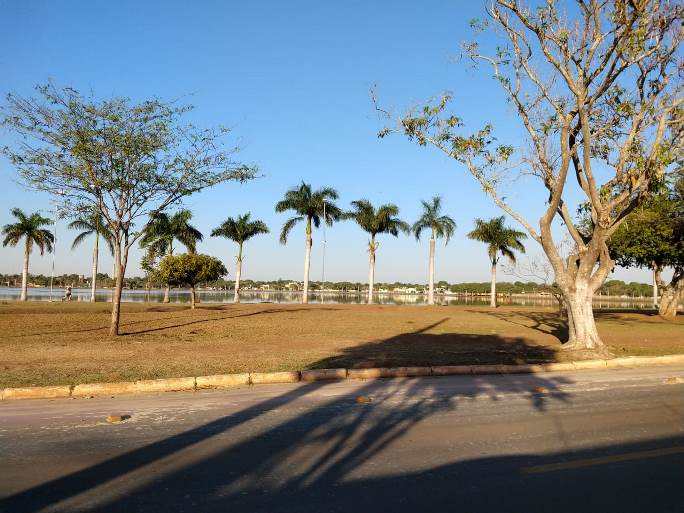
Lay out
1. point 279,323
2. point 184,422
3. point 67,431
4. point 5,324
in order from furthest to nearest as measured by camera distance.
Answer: point 279,323
point 5,324
point 184,422
point 67,431

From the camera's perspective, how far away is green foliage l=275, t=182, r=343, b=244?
51.8m

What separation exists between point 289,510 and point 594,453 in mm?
3600

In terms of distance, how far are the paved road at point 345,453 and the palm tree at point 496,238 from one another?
47.8m

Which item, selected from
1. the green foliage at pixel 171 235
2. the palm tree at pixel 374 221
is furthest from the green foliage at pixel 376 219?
the green foliage at pixel 171 235

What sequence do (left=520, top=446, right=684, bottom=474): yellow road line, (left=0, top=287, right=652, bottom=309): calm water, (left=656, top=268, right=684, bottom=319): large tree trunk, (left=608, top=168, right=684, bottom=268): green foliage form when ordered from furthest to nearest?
(left=0, top=287, right=652, bottom=309): calm water < (left=656, top=268, right=684, bottom=319): large tree trunk < (left=608, top=168, right=684, bottom=268): green foliage < (left=520, top=446, right=684, bottom=474): yellow road line

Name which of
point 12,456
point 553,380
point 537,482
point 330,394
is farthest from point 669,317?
point 12,456

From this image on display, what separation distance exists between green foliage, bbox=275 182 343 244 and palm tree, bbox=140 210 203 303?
28.4 ft

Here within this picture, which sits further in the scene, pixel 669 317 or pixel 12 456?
pixel 669 317

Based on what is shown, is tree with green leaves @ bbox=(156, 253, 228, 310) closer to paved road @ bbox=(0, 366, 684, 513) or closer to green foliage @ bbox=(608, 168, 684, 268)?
green foliage @ bbox=(608, 168, 684, 268)

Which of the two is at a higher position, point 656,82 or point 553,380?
point 656,82

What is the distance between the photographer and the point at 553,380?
1190 centimetres

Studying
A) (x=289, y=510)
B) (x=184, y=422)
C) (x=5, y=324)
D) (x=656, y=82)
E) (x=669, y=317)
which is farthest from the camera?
(x=669, y=317)

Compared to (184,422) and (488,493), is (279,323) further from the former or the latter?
(488,493)

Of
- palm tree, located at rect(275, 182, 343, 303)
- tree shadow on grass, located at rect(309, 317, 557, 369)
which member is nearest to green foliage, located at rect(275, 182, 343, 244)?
palm tree, located at rect(275, 182, 343, 303)
